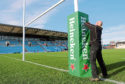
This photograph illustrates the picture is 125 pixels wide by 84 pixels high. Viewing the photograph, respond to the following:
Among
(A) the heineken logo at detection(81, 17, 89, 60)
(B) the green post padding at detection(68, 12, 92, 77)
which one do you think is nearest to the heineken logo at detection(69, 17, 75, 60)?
(B) the green post padding at detection(68, 12, 92, 77)

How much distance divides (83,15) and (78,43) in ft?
2.54

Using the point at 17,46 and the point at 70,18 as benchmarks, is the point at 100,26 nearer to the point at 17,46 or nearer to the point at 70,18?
the point at 70,18

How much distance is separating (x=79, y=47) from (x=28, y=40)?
113 ft

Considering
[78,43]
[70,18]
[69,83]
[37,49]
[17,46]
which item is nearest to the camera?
[69,83]

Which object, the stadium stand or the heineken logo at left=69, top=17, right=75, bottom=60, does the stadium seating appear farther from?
the heineken logo at left=69, top=17, right=75, bottom=60

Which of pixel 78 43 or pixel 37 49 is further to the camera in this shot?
pixel 37 49

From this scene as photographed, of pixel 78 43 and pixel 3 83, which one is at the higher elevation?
pixel 78 43

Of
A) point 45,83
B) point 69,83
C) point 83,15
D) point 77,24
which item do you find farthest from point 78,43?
point 45,83

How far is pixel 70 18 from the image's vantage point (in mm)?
3191

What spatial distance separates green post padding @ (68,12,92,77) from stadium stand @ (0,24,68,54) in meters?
25.8

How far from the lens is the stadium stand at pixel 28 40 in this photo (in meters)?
28.0

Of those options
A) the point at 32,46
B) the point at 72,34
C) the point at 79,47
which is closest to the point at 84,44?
the point at 79,47

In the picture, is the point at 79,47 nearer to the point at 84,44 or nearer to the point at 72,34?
the point at 84,44

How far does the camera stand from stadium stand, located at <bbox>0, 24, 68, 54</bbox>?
2803cm
